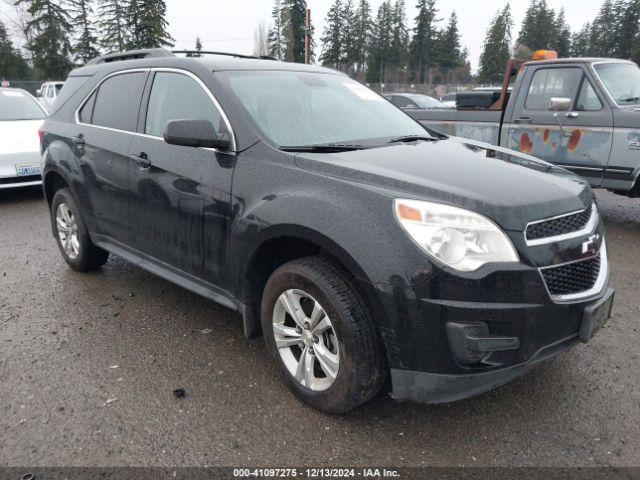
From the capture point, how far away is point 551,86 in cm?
659

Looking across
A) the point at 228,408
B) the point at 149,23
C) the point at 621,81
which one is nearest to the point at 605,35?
the point at 149,23

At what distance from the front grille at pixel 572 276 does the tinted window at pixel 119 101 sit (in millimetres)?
2931

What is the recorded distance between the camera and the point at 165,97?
3.58 meters

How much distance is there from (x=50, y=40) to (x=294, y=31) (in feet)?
74.8

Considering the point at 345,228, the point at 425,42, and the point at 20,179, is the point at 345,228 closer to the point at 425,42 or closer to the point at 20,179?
the point at 20,179

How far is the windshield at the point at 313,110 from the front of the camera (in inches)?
121

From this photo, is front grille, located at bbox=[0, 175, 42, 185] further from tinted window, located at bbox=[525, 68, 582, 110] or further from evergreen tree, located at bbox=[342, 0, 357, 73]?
evergreen tree, located at bbox=[342, 0, 357, 73]

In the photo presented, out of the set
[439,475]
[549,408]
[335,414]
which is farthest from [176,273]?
[549,408]

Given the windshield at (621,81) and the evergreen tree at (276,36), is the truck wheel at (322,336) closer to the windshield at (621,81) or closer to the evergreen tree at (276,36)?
the windshield at (621,81)

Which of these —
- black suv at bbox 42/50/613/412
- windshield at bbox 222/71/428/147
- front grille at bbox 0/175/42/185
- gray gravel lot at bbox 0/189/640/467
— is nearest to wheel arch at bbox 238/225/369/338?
black suv at bbox 42/50/613/412

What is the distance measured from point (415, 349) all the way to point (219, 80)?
201 cm

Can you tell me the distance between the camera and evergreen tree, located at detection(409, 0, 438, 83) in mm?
76312

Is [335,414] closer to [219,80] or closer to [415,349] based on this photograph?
[415,349]

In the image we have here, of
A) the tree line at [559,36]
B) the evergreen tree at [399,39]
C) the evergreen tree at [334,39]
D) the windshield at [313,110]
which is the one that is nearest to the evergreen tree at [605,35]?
the tree line at [559,36]
